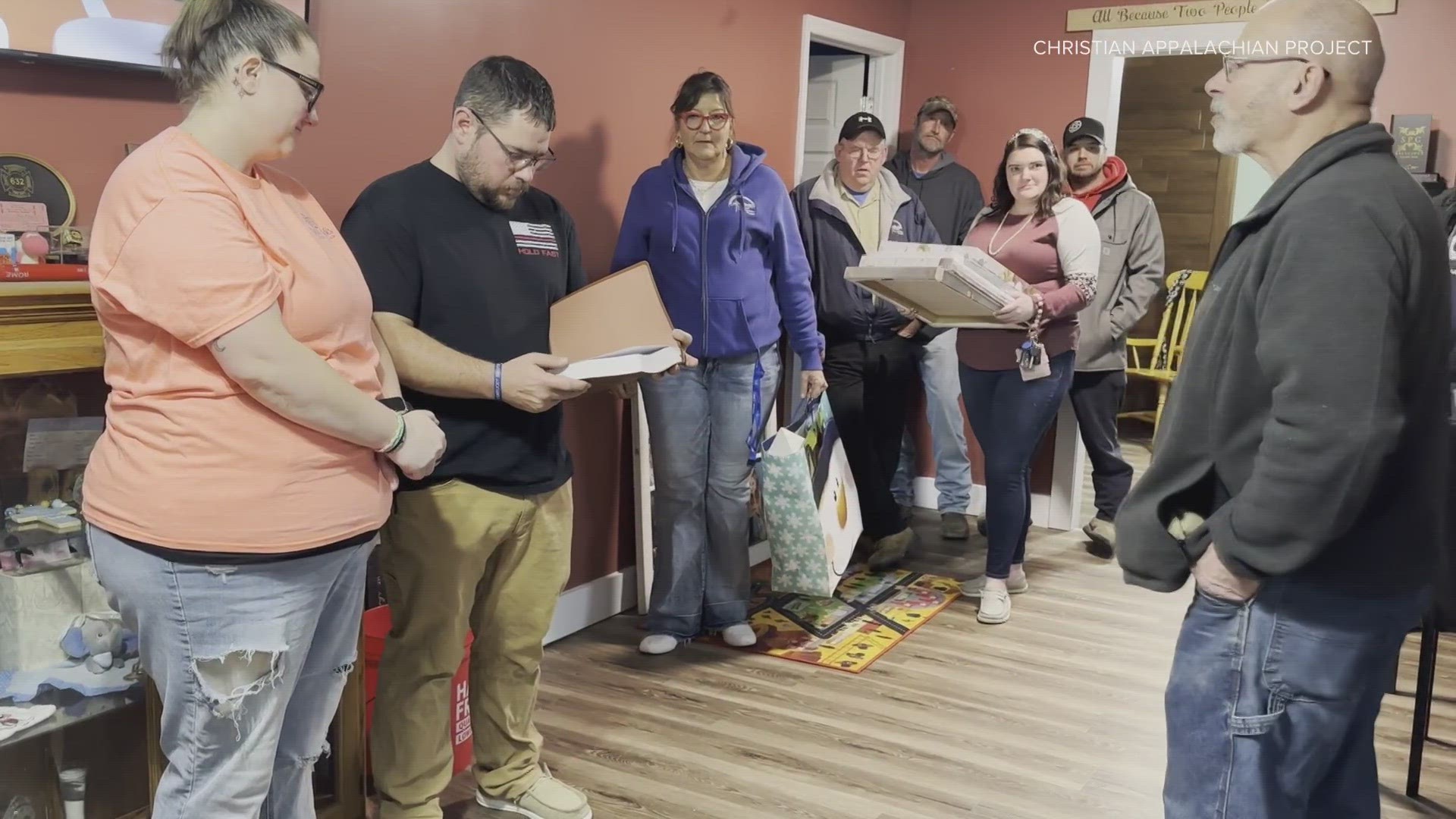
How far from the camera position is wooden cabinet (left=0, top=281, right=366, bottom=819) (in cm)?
165

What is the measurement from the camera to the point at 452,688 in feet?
7.60

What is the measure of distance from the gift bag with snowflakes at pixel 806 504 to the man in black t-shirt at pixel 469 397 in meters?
1.00

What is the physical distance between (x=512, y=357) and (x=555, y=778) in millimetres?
936

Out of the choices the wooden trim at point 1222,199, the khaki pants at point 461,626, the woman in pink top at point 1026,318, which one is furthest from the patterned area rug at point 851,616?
the wooden trim at point 1222,199

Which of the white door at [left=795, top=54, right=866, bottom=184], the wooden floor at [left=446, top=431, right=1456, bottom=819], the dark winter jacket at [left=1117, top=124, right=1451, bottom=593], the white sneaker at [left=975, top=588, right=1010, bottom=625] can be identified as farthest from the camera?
the white door at [left=795, top=54, right=866, bottom=184]

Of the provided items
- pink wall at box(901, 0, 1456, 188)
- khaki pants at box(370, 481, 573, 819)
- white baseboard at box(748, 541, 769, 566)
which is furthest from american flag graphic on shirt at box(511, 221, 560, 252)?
pink wall at box(901, 0, 1456, 188)

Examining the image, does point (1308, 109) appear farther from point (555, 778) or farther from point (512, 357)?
point (555, 778)

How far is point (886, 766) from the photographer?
254cm

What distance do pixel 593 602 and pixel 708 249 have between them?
109 centimetres

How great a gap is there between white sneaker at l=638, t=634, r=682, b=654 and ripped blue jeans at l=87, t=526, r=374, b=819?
162 cm

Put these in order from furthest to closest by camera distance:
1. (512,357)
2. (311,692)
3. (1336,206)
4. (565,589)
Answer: (565,589), (512,357), (311,692), (1336,206)

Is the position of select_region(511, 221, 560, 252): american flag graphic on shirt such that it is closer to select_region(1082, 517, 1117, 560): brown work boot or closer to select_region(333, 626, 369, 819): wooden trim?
select_region(333, 626, 369, 819): wooden trim

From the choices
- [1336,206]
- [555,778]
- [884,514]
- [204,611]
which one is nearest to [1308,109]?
[1336,206]

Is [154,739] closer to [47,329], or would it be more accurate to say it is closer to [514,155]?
[47,329]
